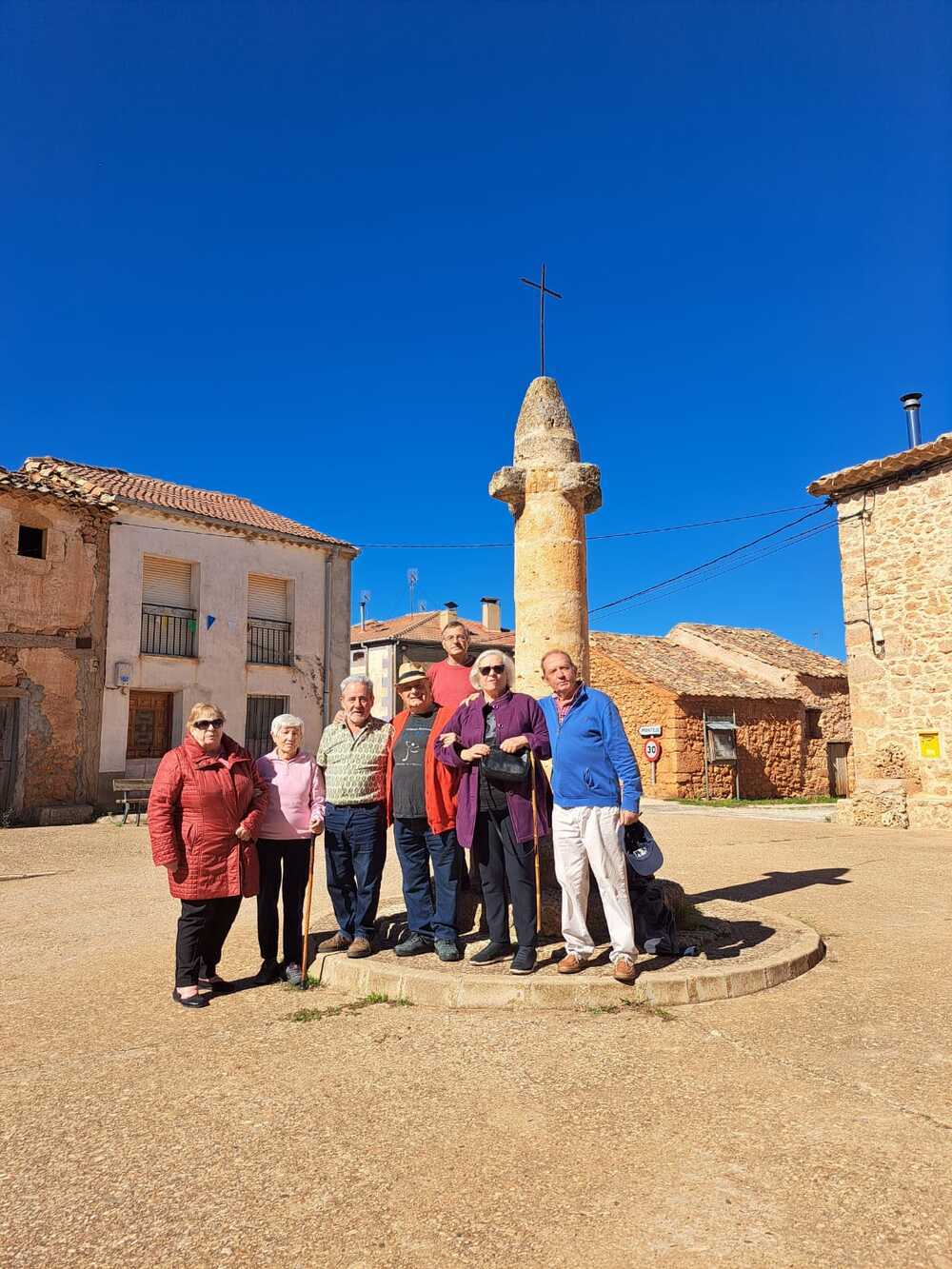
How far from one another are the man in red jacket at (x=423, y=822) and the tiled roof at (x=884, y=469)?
30.5ft

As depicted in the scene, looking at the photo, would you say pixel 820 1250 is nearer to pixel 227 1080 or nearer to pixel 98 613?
pixel 227 1080

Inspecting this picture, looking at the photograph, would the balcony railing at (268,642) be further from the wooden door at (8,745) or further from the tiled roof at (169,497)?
the wooden door at (8,745)

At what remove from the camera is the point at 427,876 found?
461 centimetres

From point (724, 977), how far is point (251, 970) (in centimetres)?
260

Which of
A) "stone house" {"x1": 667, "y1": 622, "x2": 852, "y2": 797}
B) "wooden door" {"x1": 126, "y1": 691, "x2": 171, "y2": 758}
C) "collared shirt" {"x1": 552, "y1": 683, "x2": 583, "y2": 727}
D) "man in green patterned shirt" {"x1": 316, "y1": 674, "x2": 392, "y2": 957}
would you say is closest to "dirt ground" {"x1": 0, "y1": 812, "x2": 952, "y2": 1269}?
"man in green patterned shirt" {"x1": 316, "y1": 674, "x2": 392, "y2": 957}

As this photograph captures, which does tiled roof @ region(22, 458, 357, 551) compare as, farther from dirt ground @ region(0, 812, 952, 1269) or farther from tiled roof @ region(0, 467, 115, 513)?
dirt ground @ region(0, 812, 952, 1269)

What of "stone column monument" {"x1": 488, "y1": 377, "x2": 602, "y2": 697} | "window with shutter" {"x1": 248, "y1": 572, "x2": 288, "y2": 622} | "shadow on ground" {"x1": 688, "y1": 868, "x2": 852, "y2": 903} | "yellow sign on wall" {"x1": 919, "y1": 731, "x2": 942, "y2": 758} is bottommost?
"shadow on ground" {"x1": 688, "y1": 868, "x2": 852, "y2": 903}

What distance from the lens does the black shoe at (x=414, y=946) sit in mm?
4410

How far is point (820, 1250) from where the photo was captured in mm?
1936

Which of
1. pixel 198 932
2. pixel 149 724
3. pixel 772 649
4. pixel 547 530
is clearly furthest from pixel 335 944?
pixel 772 649

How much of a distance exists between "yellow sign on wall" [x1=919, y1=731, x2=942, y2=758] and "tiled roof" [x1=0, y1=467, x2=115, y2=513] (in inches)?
561

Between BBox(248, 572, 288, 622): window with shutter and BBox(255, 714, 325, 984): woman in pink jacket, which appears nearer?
BBox(255, 714, 325, 984): woman in pink jacket

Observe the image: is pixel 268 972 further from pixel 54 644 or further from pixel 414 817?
pixel 54 644

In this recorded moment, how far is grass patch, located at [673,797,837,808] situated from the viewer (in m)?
17.8
